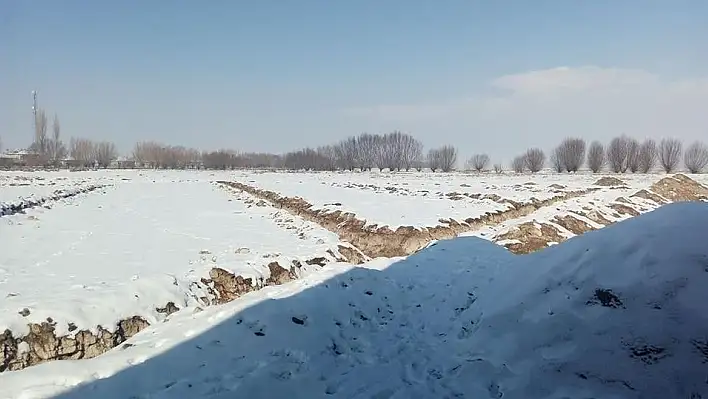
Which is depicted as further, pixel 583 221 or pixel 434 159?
pixel 434 159

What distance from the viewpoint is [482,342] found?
6105 mm

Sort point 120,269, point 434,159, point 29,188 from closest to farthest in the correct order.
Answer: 1. point 120,269
2. point 29,188
3. point 434,159

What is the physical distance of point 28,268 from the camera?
32.3ft

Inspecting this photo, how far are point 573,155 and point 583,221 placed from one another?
280 feet

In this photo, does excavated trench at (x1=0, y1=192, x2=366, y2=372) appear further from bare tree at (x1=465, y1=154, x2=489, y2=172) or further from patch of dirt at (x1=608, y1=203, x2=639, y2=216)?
bare tree at (x1=465, y1=154, x2=489, y2=172)

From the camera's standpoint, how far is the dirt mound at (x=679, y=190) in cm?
3114

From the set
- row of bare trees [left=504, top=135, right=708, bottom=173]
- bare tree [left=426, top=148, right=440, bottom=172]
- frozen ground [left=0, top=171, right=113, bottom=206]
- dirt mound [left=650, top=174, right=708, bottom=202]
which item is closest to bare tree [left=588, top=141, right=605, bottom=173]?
row of bare trees [left=504, top=135, right=708, bottom=173]

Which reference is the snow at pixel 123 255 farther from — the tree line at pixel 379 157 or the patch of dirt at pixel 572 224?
the tree line at pixel 379 157

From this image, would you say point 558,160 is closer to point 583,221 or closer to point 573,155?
point 573,155

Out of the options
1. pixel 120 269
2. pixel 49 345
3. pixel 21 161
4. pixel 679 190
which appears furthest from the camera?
pixel 21 161

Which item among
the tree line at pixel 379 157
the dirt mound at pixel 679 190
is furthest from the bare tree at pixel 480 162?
the dirt mound at pixel 679 190

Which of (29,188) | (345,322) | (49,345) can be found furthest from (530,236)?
(29,188)

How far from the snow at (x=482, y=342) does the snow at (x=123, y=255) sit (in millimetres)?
904

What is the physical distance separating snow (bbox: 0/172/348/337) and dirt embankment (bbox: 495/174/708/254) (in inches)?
206
